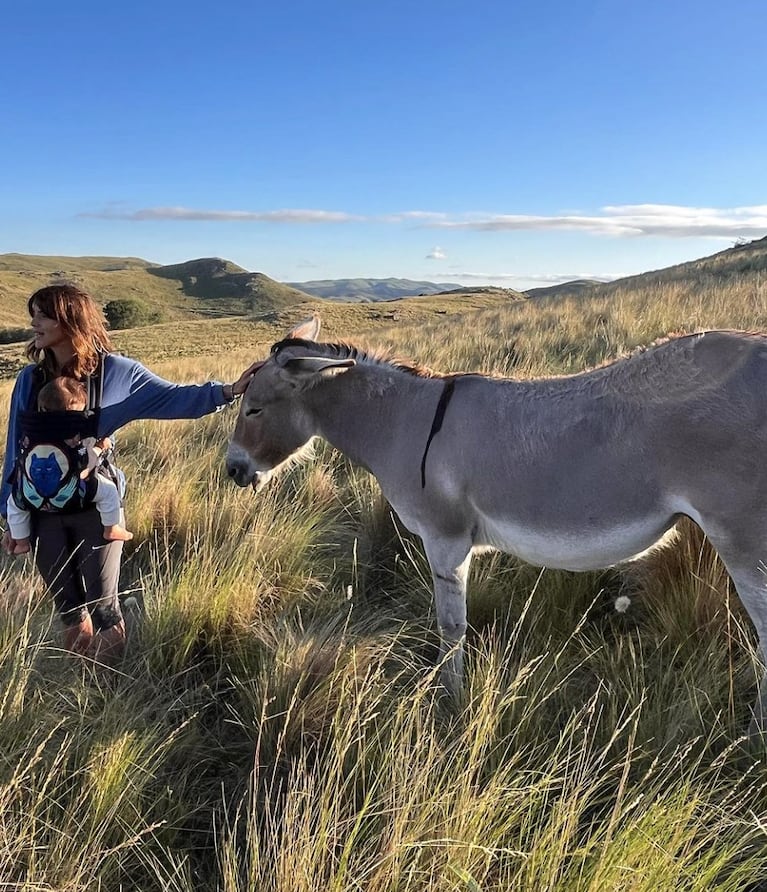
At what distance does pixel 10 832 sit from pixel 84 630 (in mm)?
1719

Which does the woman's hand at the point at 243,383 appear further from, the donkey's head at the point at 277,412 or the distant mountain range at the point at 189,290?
the distant mountain range at the point at 189,290

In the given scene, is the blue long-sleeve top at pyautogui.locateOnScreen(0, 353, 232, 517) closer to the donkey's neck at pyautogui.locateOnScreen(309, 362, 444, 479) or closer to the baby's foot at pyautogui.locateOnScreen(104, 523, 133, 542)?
the baby's foot at pyautogui.locateOnScreen(104, 523, 133, 542)

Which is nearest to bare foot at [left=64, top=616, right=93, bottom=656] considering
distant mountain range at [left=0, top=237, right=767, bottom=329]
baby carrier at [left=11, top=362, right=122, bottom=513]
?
baby carrier at [left=11, top=362, right=122, bottom=513]

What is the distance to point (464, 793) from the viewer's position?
6.43 ft

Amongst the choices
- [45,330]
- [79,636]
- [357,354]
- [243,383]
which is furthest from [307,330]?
[79,636]

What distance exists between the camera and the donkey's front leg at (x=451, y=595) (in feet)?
10.9

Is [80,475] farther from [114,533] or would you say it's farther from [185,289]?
[185,289]

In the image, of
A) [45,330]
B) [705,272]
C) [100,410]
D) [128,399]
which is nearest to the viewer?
[45,330]

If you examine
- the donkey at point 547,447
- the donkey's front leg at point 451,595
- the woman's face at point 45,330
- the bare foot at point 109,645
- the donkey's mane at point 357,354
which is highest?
the woman's face at point 45,330

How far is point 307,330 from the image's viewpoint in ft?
13.6

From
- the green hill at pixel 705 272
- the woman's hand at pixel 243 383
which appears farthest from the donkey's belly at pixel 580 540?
the green hill at pixel 705 272

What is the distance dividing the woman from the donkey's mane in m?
0.32

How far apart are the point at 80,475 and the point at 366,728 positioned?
2193 mm

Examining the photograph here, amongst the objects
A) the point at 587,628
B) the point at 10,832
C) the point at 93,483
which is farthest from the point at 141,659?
the point at 587,628
